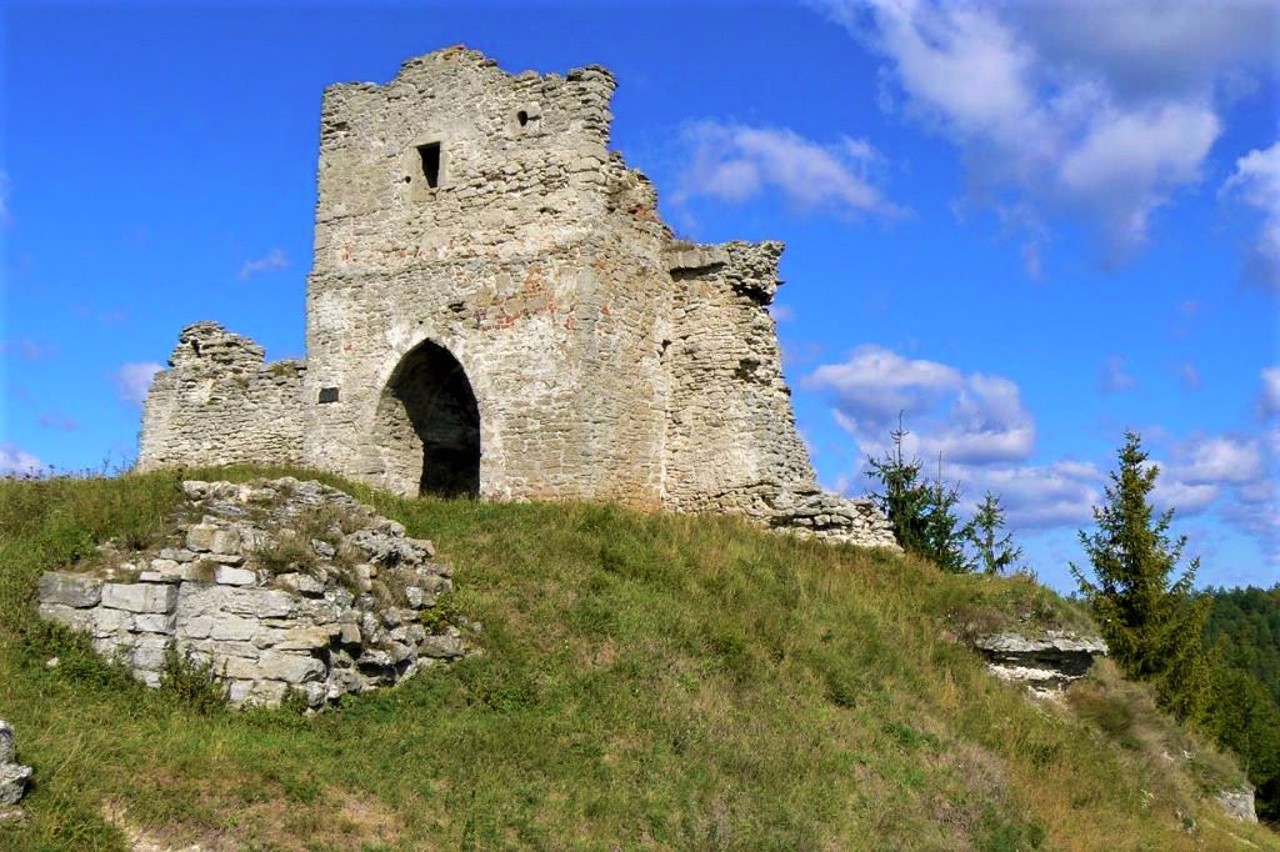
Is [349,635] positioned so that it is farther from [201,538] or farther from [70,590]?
[70,590]

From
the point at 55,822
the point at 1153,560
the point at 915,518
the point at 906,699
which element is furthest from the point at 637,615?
the point at 1153,560

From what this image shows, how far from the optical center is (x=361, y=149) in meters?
19.4

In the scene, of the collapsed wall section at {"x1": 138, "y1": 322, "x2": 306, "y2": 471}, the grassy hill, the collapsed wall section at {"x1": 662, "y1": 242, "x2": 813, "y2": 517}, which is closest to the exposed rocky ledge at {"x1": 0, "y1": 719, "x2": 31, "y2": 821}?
the grassy hill

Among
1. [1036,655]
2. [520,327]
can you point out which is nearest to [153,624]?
[520,327]

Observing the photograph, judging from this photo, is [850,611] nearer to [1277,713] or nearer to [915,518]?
[915,518]

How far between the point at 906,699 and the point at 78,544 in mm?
8246

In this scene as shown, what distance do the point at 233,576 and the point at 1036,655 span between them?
1051 cm

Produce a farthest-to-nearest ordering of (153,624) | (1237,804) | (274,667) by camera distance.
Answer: (1237,804), (153,624), (274,667)

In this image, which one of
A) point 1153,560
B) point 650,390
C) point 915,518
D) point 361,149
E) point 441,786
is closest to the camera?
point 441,786

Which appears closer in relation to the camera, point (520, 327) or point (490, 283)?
point (520, 327)

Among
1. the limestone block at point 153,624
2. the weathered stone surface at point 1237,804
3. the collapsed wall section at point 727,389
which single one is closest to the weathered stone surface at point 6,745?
the limestone block at point 153,624

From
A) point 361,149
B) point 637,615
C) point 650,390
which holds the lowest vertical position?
point 637,615

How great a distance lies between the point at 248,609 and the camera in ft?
29.6

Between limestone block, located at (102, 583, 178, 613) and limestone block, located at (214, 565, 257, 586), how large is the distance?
0.39 metres
